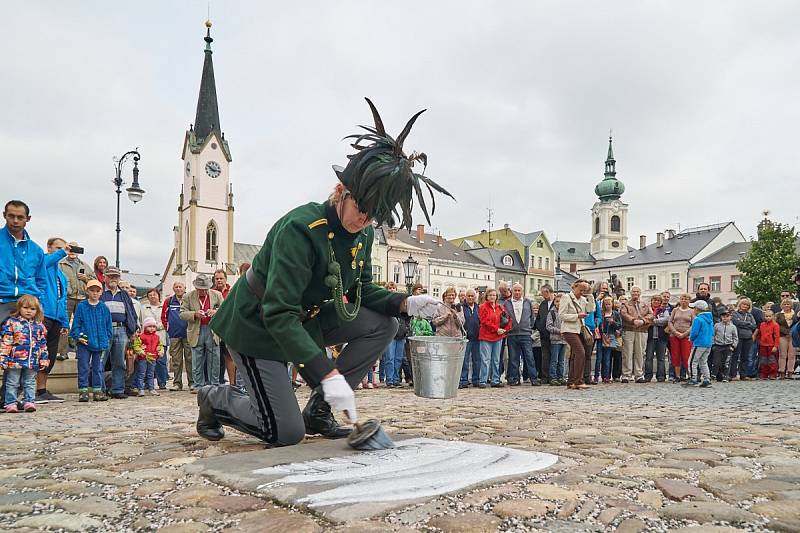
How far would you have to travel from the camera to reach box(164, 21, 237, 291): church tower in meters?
63.5

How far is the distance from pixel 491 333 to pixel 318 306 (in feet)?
23.9

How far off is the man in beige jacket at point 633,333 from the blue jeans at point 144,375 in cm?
825

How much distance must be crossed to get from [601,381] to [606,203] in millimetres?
83217

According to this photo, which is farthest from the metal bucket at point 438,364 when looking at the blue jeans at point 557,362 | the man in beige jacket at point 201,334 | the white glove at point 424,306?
the blue jeans at point 557,362

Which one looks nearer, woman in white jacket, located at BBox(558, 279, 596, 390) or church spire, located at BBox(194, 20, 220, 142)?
woman in white jacket, located at BBox(558, 279, 596, 390)

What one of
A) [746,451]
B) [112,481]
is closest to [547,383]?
[746,451]

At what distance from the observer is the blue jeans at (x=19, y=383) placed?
6.33 m

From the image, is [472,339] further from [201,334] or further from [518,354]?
[201,334]

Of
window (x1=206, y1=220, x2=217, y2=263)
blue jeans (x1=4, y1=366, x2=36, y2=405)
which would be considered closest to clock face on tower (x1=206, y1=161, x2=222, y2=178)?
window (x1=206, y1=220, x2=217, y2=263)

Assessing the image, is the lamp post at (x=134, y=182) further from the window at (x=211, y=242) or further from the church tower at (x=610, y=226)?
the church tower at (x=610, y=226)

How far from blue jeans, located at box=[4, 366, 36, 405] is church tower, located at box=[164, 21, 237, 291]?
190 feet

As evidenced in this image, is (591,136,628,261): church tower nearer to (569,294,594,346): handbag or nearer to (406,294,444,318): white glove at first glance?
(569,294,594,346): handbag

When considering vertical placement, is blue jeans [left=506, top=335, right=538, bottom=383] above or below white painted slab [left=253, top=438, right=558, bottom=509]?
below

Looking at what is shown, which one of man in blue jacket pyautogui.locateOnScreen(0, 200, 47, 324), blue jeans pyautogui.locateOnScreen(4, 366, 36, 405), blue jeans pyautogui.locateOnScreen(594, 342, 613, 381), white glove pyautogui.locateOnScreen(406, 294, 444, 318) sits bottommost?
blue jeans pyautogui.locateOnScreen(594, 342, 613, 381)
